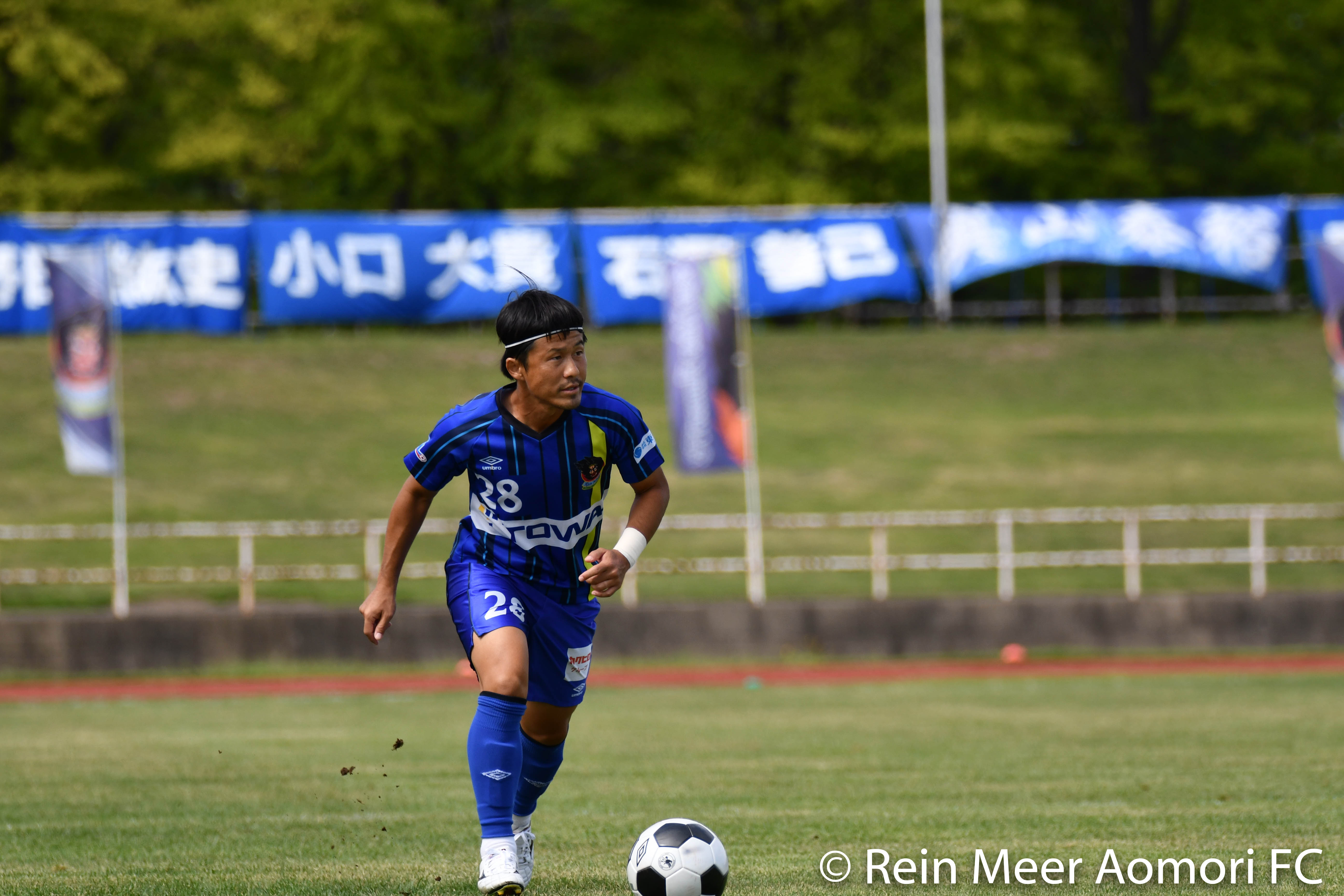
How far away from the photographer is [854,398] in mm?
30719

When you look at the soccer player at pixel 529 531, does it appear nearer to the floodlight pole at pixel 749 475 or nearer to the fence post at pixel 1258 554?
the floodlight pole at pixel 749 475

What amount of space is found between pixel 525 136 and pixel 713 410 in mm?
20485

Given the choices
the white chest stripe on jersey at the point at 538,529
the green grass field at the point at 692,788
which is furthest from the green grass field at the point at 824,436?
the white chest stripe on jersey at the point at 538,529

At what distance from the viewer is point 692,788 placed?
8891mm

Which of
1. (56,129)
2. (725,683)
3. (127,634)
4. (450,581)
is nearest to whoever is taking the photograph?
(450,581)

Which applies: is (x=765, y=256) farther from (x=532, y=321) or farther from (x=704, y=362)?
(x=532, y=321)

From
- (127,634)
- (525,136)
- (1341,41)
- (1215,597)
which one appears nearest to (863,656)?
(1215,597)

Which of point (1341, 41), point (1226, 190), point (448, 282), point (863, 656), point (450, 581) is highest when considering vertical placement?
point (1341, 41)

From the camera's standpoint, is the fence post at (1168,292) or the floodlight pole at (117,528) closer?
the floodlight pole at (117,528)

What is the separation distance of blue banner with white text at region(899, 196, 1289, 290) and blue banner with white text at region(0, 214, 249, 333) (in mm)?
12452

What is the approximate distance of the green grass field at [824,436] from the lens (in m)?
24.1

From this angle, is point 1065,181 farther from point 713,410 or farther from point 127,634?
point 127,634

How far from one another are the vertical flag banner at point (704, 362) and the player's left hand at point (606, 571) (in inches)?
537

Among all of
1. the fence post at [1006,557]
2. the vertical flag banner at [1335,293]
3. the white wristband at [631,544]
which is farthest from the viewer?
the fence post at [1006,557]
